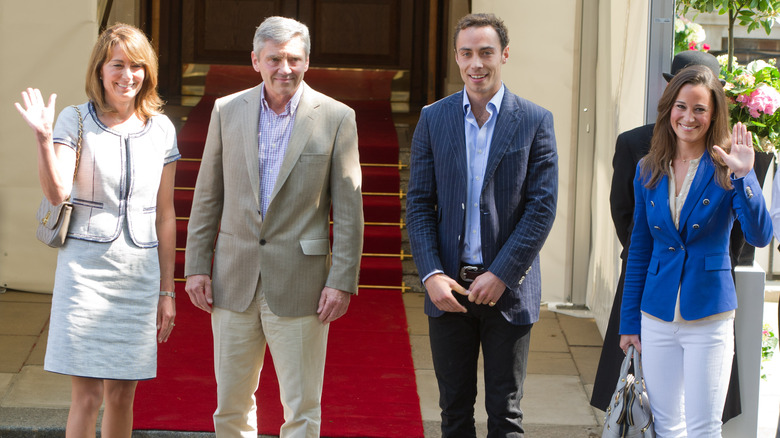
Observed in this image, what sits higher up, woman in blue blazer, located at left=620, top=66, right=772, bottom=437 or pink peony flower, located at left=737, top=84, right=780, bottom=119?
pink peony flower, located at left=737, top=84, right=780, bottom=119

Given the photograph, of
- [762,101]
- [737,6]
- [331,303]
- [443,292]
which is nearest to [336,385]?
[331,303]

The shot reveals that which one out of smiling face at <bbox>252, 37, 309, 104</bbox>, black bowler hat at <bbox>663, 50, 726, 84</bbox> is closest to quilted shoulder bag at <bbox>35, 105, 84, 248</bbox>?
smiling face at <bbox>252, 37, 309, 104</bbox>

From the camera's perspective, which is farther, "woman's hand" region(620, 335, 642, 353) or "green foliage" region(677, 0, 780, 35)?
"green foliage" region(677, 0, 780, 35)

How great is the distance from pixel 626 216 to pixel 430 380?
1.58m

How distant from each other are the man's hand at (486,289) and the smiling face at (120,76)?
141 cm

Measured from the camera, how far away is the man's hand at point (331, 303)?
355cm

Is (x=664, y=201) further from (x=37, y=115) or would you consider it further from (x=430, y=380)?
(x=430, y=380)

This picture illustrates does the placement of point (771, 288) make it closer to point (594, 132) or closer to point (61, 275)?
point (594, 132)

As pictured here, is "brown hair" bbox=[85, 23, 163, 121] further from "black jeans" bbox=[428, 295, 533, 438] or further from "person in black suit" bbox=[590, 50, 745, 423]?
"person in black suit" bbox=[590, 50, 745, 423]

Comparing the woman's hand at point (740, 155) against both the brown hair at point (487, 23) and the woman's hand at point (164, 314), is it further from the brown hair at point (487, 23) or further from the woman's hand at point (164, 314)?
the woman's hand at point (164, 314)

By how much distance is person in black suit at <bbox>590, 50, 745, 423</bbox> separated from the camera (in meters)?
4.24

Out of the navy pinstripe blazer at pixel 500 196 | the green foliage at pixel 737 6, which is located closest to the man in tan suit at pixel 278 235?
the navy pinstripe blazer at pixel 500 196

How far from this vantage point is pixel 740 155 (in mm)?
3281

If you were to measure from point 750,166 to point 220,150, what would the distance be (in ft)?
6.12
